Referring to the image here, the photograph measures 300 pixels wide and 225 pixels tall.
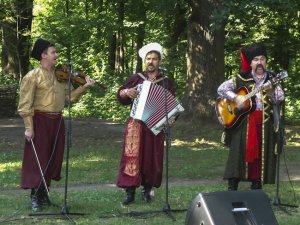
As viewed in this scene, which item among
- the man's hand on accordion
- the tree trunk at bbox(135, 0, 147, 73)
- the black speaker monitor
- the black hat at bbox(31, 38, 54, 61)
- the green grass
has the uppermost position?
the tree trunk at bbox(135, 0, 147, 73)

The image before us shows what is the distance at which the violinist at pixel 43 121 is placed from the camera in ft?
21.7

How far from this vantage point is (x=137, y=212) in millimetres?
6598

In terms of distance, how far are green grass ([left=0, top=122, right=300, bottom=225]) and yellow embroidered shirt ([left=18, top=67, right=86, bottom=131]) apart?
114 cm

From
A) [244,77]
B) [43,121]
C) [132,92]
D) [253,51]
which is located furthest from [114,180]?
[253,51]

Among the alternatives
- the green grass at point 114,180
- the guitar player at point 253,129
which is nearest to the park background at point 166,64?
the green grass at point 114,180

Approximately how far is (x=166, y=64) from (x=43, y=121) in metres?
15.4

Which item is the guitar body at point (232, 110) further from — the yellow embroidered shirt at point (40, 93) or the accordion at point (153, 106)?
the yellow embroidered shirt at point (40, 93)

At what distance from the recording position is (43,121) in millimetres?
6699

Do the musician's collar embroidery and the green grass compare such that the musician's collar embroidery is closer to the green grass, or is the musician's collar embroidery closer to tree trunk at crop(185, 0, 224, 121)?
the green grass

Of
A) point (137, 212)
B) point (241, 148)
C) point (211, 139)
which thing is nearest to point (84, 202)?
point (137, 212)

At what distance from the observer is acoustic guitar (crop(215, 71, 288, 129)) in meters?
6.77

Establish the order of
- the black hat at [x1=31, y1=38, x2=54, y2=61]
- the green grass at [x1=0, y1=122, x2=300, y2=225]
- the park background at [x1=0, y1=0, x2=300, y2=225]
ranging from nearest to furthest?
the green grass at [x1=0, y1=122, x2=300, y2=225]
the black hat at [x1=31, y1=38, x2=54, y2=61]
the park background at [x1=0, y1=0, x2=300, y2=225]

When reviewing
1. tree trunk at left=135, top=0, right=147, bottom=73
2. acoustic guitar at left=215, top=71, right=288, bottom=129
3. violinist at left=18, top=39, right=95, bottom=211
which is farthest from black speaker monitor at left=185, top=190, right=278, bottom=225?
tree trunk at left=135, top=0, right=147, bottom=73

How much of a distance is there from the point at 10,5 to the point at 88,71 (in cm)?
744
